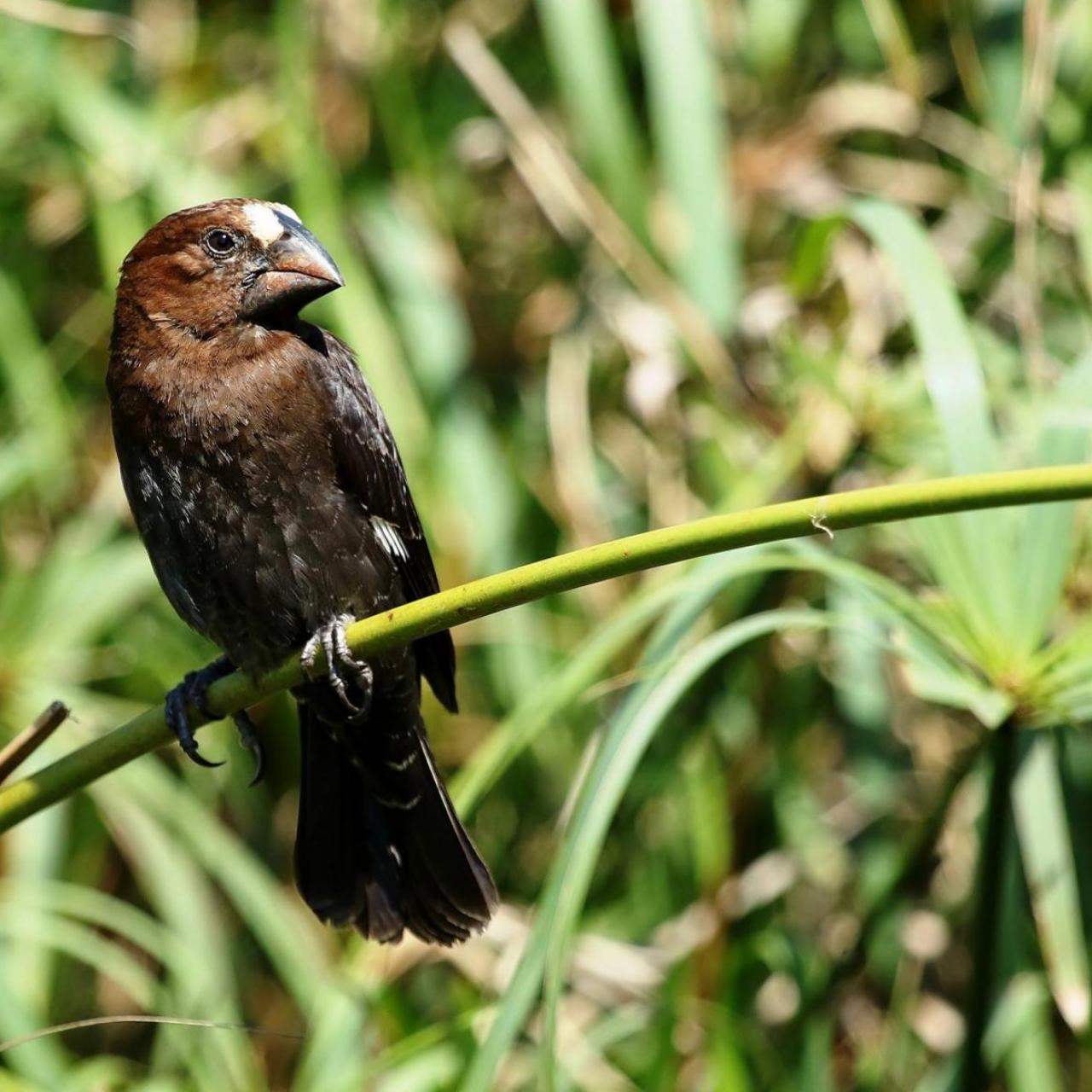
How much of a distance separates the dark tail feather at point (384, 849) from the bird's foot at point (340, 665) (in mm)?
154

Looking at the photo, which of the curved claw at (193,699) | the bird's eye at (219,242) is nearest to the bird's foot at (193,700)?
the curved claw at (193,699)

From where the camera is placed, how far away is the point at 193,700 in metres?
2.74

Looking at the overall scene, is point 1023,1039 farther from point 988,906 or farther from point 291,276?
point 291,276

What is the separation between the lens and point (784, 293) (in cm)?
379

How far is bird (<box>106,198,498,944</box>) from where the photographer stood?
280cm

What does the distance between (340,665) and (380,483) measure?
37 centimetres

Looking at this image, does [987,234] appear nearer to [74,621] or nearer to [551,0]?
[551,0]

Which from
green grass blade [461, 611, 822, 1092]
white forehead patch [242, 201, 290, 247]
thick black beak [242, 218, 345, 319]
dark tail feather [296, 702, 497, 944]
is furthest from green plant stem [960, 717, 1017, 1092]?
white forehead patch [242, 201, 290, 247]

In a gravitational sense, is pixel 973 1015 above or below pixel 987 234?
below

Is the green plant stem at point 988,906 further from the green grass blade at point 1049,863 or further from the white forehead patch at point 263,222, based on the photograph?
the white forehead patch at point 263,222

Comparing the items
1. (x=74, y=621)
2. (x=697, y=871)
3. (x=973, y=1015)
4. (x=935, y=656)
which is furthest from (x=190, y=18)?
(x=973, y=1015)

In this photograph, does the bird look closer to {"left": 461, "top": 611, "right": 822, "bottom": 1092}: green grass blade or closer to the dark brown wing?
the dark brown wing

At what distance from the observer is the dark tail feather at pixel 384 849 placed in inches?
114

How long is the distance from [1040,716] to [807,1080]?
104 cm
